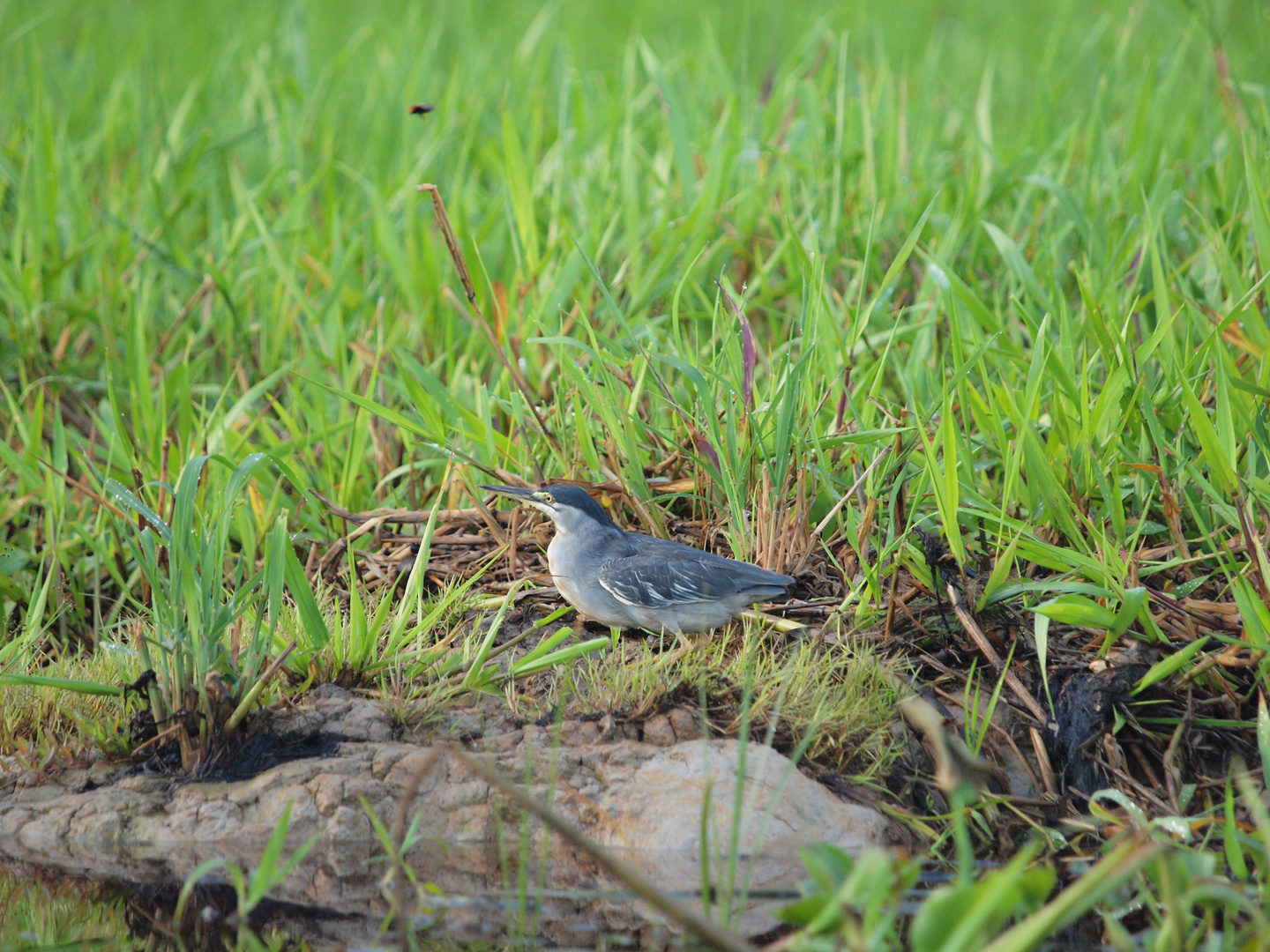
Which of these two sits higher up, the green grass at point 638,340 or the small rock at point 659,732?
the green grass at point 638,340

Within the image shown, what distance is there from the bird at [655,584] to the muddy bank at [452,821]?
1.43 feet

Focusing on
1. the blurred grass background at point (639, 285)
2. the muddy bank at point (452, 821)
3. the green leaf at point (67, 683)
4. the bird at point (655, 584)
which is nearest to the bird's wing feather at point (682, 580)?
the bird at point (655, 584)

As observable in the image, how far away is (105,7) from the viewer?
8.64 m

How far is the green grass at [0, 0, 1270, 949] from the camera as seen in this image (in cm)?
320

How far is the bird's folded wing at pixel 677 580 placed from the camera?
3.21 metres

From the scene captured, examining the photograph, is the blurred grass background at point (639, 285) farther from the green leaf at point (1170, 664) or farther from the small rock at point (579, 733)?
the small rock at point (579, 733)

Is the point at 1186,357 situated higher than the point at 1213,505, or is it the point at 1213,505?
the point at 1186,357

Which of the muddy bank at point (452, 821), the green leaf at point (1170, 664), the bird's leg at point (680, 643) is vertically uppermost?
the green leaf at point (1170, 664)

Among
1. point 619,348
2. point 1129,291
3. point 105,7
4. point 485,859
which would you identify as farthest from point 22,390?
point 105,7

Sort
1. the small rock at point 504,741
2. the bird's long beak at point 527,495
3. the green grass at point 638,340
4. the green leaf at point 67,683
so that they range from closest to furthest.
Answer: the green leaf at point 67,683, the small rock at point 504,741, the green grass at point 638,340, the bird's long beak at point 527,495

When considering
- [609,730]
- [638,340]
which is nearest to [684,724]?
[609,730]

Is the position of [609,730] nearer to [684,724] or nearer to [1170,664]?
[684,724]

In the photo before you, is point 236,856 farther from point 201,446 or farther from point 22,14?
point 22,14

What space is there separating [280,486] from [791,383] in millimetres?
1968
